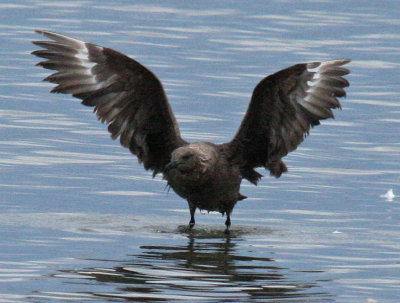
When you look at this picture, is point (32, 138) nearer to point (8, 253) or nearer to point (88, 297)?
point (8, 253)

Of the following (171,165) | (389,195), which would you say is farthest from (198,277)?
(389,195)

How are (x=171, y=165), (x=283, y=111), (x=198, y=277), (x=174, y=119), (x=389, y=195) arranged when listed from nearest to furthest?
(x=198, y=277), (x=171, y=165), (x=283, y=111), (x=174, y=119), (x=389, y=195)

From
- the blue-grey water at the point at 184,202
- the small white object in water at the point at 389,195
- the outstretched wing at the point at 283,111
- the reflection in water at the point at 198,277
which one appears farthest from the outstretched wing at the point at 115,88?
the small white object in water at the point at 389,195

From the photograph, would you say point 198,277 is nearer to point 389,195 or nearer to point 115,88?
point 115,88

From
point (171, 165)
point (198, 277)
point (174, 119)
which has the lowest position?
point (198, 277)

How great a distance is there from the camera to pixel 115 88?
12.6 metres

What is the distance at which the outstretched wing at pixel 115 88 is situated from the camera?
12.4 m

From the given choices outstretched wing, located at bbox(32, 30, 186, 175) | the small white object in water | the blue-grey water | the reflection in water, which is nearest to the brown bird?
outstretched wing, located at bbox(32, 30, 186, 175)

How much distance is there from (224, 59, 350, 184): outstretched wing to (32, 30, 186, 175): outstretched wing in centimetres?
61

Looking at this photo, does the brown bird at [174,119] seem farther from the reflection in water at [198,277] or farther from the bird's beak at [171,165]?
the reflection in water at [198,277]

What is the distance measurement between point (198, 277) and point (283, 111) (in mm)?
2613

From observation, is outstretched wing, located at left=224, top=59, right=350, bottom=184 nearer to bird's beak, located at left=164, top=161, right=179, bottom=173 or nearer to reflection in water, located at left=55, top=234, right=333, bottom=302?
bird's beak, located at left=164, top=161, right=179, bottom=173

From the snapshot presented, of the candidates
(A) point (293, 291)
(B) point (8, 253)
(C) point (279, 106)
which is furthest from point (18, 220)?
(A) point (293, 291)

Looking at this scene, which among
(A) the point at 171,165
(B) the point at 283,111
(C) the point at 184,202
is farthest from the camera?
(C) the point at 184,202
